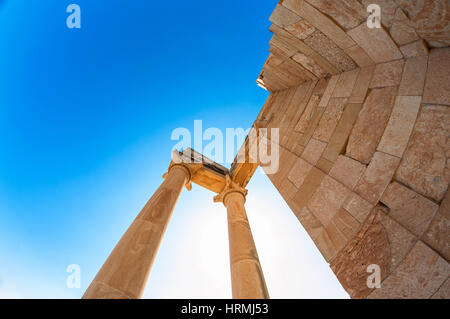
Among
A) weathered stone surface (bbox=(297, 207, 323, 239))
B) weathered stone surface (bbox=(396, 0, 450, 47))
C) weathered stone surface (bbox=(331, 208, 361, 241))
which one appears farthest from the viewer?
weathered stone surface (bbox=(297, 207, 323, 239))

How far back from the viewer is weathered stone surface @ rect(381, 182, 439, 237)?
2.70m

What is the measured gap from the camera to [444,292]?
2312mm

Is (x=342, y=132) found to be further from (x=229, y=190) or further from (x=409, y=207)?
(x=229, y=190)

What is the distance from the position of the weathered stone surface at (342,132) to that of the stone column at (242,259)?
171 inches

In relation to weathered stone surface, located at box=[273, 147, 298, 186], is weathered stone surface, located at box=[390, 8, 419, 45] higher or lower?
higher

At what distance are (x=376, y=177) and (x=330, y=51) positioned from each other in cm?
394

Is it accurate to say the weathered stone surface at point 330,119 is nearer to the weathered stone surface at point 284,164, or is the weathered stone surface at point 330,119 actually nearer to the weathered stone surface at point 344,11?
the weathered stone surface at point 284,164

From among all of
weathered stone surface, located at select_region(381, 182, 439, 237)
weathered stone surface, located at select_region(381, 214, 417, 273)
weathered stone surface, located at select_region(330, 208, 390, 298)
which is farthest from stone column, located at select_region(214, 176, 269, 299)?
weathered stone surface, located at select_region(381, 182, 439, 237)

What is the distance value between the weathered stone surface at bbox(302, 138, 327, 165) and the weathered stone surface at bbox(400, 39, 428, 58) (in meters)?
2.30

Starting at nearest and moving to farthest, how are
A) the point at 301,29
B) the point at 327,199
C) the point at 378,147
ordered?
the point at 378,147
the point at 327,199
the point at 301,29

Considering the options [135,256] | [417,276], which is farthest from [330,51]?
[135,256]

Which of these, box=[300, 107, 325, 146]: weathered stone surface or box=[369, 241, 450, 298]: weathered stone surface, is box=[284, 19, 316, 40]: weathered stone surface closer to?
box=[300, 107, 325, 146]: weathered stone surface
